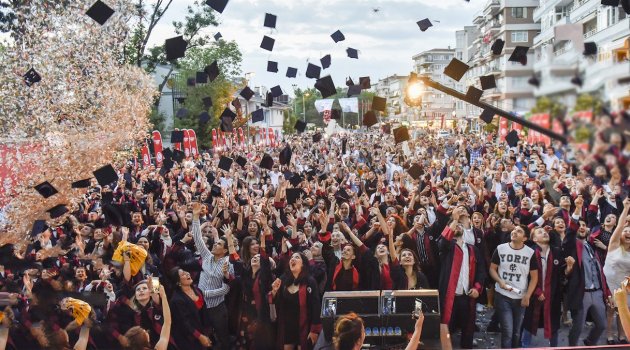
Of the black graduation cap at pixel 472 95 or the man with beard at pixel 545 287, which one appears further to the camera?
the man with beard at pixel 545 287

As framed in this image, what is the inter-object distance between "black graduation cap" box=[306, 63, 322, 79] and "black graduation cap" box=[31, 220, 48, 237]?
420 cm

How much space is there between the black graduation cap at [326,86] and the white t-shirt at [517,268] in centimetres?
351

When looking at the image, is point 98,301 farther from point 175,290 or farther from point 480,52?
point 480,52

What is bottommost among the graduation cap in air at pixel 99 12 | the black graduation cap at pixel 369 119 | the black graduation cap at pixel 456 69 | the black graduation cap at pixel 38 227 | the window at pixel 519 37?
the black graduation cap at pixel 38 227

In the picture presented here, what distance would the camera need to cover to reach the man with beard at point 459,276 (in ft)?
21.0

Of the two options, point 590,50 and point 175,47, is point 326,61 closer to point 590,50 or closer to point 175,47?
point 175,47

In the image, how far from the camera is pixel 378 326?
5020mm

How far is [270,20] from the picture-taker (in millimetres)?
9406

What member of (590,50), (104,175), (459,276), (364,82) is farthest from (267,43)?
(590,50)

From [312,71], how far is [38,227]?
441 cm

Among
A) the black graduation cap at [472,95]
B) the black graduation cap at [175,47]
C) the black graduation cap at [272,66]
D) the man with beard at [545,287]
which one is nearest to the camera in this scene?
the black graduation cap at [472,95]

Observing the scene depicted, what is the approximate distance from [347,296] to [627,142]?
3541mm

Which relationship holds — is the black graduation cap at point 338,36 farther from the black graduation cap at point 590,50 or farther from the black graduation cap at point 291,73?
the black graduation cap at point 590,50

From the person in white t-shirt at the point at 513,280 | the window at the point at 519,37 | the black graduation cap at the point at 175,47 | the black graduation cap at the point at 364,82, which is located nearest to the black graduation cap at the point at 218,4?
the black graduation cap at the point at 175,47
